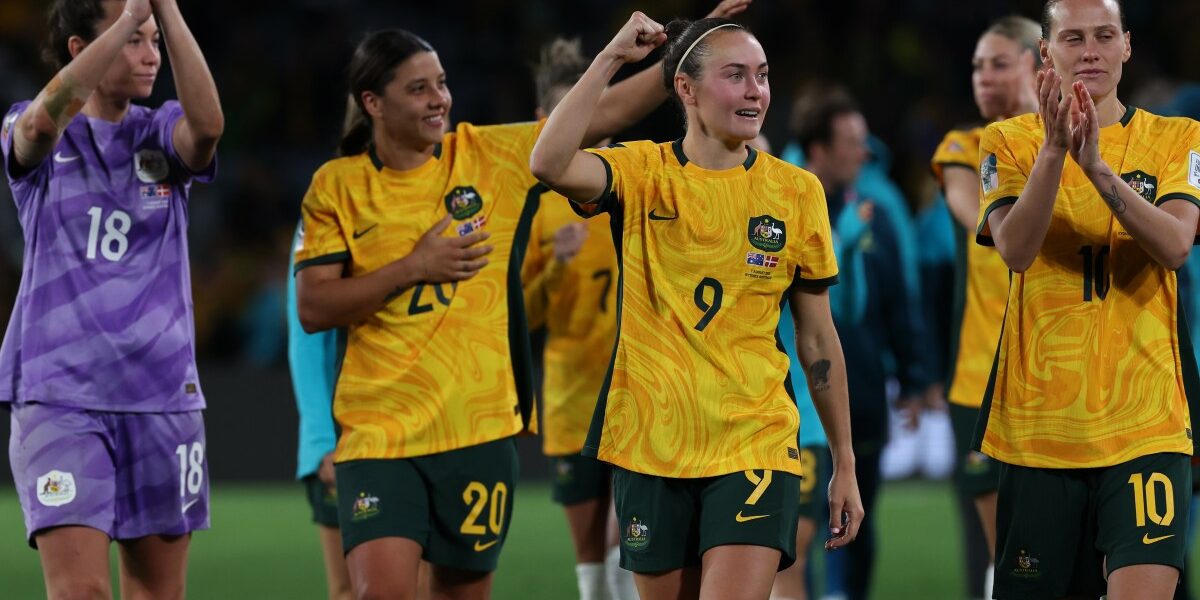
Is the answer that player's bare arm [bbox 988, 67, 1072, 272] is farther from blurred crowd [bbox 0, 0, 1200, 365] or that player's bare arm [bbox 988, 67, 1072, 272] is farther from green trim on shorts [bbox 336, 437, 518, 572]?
blurred crowd [bbox 0, 0, 1200, 365]

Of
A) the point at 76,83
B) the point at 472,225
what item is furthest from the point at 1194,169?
the point at 76,83

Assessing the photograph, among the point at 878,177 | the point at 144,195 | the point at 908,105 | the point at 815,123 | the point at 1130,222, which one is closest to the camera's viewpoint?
the point at 1130,222

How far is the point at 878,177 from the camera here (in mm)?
9906

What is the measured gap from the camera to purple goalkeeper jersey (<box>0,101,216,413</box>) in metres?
5.31

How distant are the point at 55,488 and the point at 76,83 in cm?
124

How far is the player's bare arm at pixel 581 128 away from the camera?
463cm

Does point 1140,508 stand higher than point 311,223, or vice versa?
point 311,223

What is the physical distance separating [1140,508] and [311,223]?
275cm

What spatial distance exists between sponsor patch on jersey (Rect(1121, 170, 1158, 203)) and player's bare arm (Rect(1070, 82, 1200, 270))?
203 millimetres

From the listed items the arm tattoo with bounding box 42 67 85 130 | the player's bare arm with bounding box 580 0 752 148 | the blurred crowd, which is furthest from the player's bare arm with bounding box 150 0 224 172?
the blurred crowd

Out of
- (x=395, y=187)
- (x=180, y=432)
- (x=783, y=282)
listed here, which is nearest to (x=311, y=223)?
(x=395, y=187)

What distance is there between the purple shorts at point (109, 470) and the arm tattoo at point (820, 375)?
82.1 inches

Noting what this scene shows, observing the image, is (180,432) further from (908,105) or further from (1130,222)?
(908,105)

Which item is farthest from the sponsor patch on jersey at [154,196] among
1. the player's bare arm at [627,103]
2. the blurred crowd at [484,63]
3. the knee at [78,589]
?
the blurred crowd at [484,63]
